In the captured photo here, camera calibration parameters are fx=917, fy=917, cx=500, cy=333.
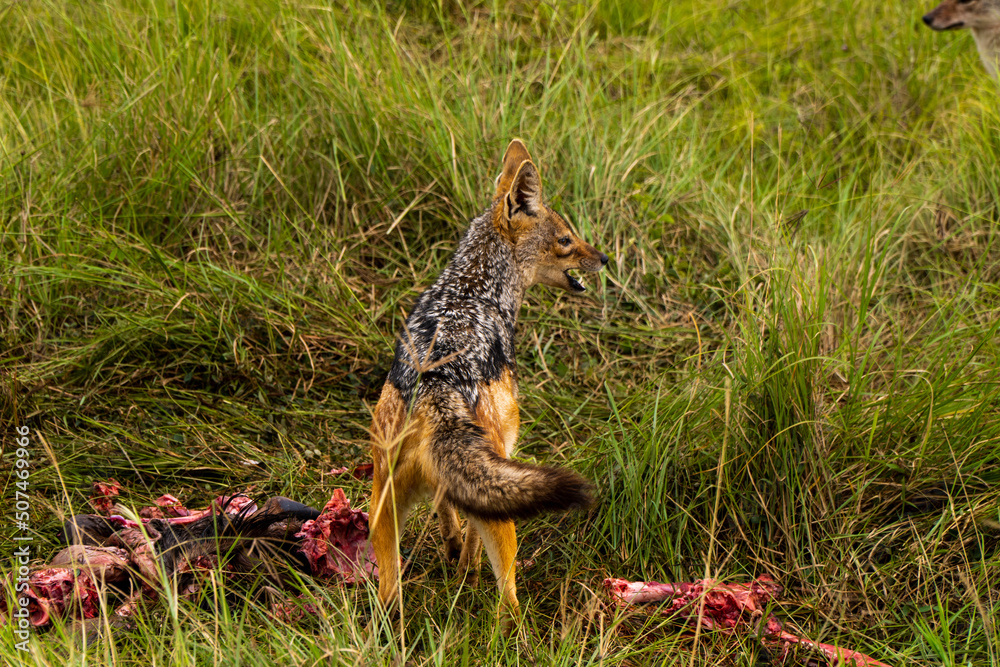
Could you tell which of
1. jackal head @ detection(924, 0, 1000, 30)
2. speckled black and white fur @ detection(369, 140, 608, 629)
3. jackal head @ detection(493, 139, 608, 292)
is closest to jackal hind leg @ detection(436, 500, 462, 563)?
speckled black and white fur @ detection(369, 140, 608, 629)

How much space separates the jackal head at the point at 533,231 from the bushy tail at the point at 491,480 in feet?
4.34

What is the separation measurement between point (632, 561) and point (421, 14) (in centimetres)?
484

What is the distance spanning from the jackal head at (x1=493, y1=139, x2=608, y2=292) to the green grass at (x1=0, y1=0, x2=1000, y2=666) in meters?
0.64

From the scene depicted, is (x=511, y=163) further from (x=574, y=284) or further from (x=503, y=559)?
(x=503, y=559)

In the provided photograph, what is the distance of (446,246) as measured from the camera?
17.3ft

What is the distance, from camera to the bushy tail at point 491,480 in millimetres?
2494

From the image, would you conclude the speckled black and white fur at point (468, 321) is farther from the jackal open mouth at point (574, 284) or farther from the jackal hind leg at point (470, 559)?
the jackal hind leg at point (470, 559)

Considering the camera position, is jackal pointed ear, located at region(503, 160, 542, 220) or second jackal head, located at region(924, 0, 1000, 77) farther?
second jackal head, located at region(924, 0, 1000, 77)

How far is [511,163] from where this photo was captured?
4211 millimetres

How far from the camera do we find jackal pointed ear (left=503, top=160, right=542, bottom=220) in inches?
158

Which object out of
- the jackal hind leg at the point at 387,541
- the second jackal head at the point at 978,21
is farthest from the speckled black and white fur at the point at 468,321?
the second jackal head at the point at 978,21

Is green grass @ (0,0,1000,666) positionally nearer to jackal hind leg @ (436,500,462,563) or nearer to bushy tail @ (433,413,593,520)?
jackal hind leg @ (436,500,462,563)

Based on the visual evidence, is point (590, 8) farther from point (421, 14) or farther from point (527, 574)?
point (527, 574)

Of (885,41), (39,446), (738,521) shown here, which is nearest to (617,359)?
(738,521)
